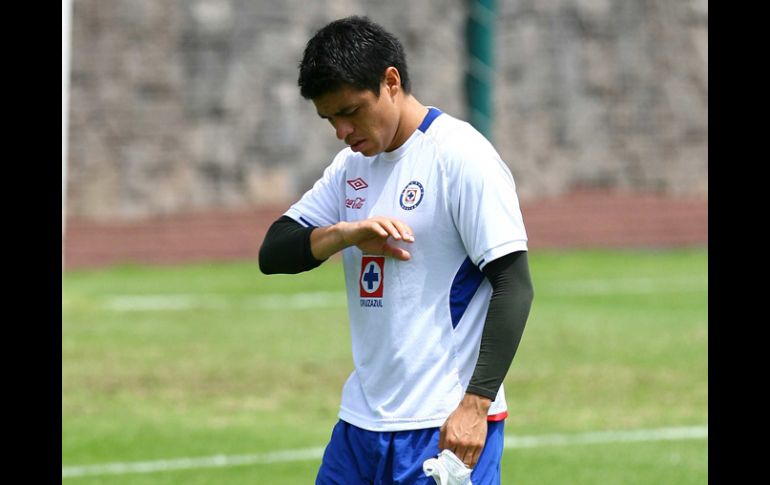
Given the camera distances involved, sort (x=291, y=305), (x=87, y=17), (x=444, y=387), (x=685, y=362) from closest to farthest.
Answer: (x=444, y=387), (x=685, y=362), (x=291, y=305), (x=87, y=17)

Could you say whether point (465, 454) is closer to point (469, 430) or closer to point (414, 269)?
point (469, 430)

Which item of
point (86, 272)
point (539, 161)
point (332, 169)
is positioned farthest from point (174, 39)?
point (332, 169)

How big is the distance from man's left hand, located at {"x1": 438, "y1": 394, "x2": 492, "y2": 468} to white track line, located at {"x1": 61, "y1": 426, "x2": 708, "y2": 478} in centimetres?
388

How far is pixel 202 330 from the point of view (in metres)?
13.1

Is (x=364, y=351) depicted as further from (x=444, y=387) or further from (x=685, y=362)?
(x=685, y=362)

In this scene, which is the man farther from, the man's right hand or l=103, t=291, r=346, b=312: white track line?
l=103, t=291, r=346, b=312: white track line

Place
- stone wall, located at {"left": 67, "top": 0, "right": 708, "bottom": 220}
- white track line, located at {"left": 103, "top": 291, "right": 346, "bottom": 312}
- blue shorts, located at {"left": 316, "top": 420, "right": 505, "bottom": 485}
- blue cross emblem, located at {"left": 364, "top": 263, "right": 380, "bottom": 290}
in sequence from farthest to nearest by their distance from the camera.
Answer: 1. stone wall, located at {"left": 67, "top": 0, "right": 708, "bottom": 220}
2. white track line, located at {"left": 103, "top": 291, "right": 346, "bottom": 312}
3. blue cross emblem, located at {"left": 364, "top": 263, "right": 380, "bottom": 290}
4. blue shorts, located at {"left": 316, "top": 420, "right": 505, "bottom": 485}

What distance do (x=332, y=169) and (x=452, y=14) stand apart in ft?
58.7

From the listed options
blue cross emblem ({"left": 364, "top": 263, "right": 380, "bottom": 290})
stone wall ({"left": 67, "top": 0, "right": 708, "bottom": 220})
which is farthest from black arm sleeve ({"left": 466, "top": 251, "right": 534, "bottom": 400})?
stone wall ({"left": 67, "top": 0, "right": 708, "bottom": 220})

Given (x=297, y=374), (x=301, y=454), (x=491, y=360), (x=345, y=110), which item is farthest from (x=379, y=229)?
(x=297, y=374)

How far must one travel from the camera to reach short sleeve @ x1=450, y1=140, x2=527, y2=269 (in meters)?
4.09

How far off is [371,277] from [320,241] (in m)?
0.21

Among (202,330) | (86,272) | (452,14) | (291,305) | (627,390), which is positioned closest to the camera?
(627,390)

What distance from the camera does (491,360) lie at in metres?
4.07
